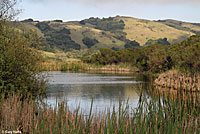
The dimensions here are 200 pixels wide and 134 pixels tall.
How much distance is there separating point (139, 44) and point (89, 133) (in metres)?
164

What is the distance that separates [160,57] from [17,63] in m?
37.7

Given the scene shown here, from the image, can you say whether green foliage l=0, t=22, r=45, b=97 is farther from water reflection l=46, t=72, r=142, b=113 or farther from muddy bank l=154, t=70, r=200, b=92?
muddy bank l=154, t=70, r=200, b=92

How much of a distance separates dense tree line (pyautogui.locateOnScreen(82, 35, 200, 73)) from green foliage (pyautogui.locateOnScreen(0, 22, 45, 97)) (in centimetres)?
1561

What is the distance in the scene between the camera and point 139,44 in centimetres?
16925

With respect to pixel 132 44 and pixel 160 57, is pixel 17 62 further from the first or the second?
pixel 132 44

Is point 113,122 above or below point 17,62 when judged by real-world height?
below

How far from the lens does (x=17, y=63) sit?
15453 mm

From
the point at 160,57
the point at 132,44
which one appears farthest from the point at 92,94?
the point at 132,44

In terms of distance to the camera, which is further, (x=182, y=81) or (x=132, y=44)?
(x=132, y=44)

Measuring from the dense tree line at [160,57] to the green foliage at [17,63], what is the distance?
15608mm

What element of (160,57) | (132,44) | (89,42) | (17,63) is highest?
(89,42)

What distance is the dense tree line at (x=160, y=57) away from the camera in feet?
112

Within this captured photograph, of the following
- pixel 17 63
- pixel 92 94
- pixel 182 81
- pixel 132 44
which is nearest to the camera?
pixel 17 63

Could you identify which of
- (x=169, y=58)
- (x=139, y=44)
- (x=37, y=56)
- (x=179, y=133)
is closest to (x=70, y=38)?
(x=139, y=44)
